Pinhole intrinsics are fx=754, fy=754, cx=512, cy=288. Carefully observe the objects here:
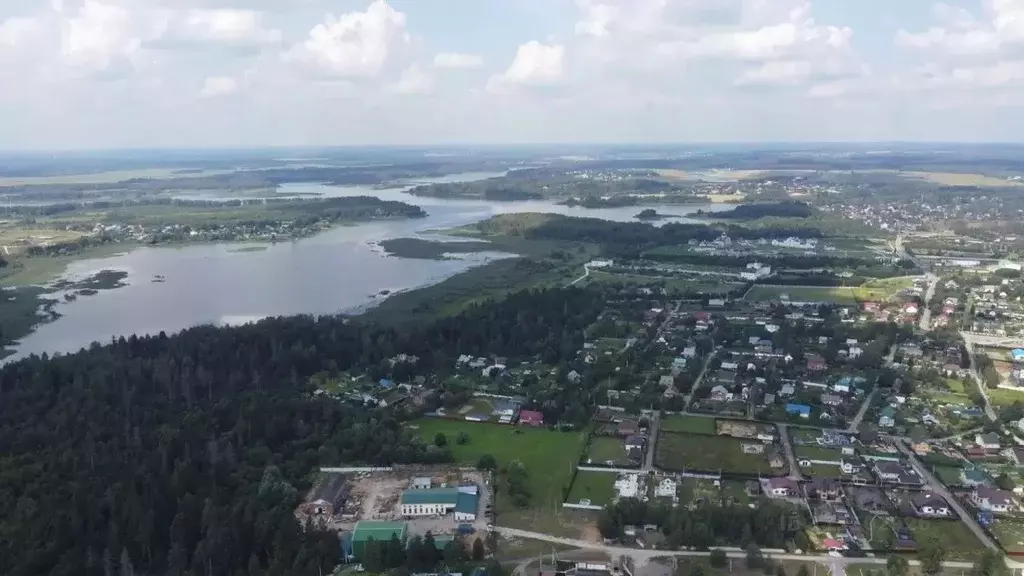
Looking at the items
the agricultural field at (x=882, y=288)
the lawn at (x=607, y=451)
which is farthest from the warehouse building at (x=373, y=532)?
the agricultural field at (x=882, y=288)

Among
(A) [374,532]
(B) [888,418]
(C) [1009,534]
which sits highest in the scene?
(A) [374,532]

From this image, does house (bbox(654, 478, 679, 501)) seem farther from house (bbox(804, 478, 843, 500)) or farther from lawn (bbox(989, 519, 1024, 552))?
lawn (bbox(989, 519, 1024, 552))

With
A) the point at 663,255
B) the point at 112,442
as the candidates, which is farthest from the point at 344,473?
the point at 663,255

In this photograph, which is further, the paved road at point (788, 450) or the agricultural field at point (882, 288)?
the agricultural field at point (882, 288)

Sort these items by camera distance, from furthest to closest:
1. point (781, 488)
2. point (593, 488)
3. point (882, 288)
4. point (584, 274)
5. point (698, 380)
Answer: point (584, 274) < point (882, 288) < point (698, 380) < point (593, 488) < point (781, 488)

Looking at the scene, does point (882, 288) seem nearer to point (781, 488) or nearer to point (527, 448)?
point (781, 488)

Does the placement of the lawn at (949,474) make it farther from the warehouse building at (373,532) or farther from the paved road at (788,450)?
the warehouse building at (373,532)

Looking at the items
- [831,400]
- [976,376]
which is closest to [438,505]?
[831,400]

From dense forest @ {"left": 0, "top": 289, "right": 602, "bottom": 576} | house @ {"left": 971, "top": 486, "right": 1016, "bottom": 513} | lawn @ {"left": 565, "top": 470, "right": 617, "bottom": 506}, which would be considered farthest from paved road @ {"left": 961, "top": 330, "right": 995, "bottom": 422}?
dense forest @ {"left": 0, "top": 289, "right": 602, "bottom": 576}
